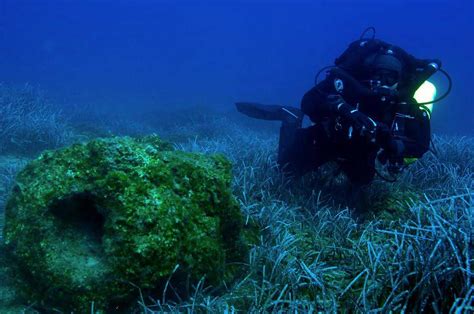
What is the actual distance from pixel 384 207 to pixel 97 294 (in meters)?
3.00

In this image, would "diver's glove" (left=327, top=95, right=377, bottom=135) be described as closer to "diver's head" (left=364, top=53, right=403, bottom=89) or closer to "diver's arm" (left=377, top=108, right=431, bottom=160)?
"diver's arm" (left=377, top=108, right=431, bottom=160)

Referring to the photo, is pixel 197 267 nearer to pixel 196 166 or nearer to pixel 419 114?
pixel 196 166

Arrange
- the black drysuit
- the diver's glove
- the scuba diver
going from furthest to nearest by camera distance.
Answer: the black drysuit < the scuba diver < the diver's glove

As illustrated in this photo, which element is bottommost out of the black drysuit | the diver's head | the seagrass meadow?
the seagrass meadow

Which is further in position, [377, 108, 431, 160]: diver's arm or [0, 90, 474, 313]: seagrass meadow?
[377, 108, 431, 160]: diver's arm

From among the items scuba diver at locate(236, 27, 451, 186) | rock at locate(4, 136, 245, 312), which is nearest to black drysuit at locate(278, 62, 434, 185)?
scuba diver at locate(236, 27, 451, 186)

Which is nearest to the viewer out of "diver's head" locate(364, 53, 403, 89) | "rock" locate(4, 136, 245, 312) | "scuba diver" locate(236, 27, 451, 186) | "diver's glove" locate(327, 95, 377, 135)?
"rock" locate(4, 136, 245, 312)

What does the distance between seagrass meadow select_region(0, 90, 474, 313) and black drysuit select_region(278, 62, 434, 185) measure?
1.14ft

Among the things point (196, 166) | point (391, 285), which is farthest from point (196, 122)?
point (391, 285)

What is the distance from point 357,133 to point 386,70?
868 millimetres

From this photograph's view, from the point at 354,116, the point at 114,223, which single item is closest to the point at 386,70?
the point at 354,116

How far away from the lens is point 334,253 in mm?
2977

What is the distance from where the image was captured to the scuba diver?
3.90 meters

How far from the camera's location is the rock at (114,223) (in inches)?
86.2
